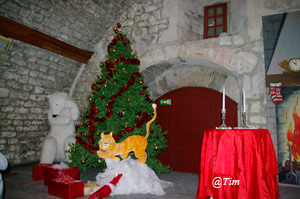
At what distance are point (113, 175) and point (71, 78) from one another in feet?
9.96

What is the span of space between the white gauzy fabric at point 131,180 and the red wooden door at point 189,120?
166 cm

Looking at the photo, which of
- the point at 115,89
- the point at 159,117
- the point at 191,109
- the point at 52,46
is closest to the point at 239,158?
the point at 115,89

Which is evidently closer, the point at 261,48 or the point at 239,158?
the point at 239,158

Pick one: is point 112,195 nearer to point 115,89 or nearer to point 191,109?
point 115,89

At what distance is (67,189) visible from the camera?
2670 mm

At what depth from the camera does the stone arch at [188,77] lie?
4281mm

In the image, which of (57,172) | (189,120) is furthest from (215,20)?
(57,172)

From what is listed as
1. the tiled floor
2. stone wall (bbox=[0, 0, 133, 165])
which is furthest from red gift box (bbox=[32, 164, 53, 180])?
stone wall (bbox=[0, 0, 133, 165])

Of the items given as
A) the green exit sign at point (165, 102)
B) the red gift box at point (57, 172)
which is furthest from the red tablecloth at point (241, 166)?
the green exit sign at point (165, 102)

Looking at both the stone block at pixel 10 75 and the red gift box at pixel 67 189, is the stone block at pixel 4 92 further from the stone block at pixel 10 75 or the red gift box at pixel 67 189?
the red gift box at pixel 67 189

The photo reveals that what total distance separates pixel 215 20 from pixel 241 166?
3.27 meters

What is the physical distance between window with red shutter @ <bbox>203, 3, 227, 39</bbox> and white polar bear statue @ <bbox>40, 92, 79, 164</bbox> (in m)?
3.02

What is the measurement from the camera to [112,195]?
289cm

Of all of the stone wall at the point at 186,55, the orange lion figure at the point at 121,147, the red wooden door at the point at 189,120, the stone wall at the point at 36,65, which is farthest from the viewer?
the red wooden door at the point at 189,120
